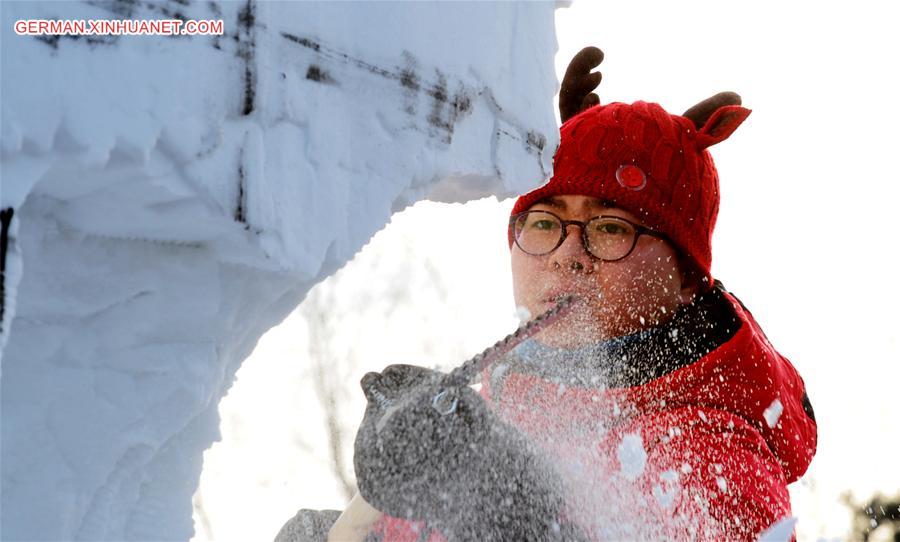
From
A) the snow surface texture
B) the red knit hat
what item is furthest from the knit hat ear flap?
the snow surface texture

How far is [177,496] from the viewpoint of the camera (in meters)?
1.01

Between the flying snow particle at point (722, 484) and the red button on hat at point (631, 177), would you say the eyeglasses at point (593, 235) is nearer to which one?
the red button on hat at point (631, 177)

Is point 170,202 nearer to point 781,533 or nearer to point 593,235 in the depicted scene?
point 781,533

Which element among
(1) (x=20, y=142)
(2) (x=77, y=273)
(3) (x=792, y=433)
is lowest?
(3) (x=792, y=433)

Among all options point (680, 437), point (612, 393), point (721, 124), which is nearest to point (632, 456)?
point (680, 437)

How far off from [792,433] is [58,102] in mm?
1493

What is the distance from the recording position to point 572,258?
1.81m

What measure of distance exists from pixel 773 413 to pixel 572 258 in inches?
21.0

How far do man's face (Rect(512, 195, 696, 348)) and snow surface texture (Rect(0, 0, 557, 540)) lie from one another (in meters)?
0.82

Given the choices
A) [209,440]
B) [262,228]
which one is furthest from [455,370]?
[262,228]

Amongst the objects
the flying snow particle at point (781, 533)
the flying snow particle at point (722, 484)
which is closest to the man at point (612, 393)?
the flying snow particle at point (722, 484)

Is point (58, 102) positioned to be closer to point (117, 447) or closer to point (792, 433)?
point (117, 447)

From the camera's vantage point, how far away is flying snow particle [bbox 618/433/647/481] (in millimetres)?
1476

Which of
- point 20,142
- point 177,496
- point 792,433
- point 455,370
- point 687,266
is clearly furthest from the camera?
point 687,266
